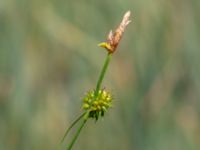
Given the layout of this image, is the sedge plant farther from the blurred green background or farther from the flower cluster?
the blurred green background

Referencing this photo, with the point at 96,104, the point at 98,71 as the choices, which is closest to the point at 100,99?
the point at 96,104

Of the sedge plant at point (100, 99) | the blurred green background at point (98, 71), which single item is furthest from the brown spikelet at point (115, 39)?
the blurred green background at point (98, 71)

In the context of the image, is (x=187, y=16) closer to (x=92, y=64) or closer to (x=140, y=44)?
(x=140, y=44)

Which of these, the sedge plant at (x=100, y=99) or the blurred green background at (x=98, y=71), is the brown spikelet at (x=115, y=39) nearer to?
the sedge plant at (x=100, y=99)

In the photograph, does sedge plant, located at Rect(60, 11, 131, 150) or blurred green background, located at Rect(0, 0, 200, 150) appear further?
blurred green background, located at Rect(0, 0, 200, 150)

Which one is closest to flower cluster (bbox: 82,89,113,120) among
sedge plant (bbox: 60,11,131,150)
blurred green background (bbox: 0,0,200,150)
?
sedge plant (bbox: 60,11,131,150)

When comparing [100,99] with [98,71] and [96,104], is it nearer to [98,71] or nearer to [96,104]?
[96,104]
